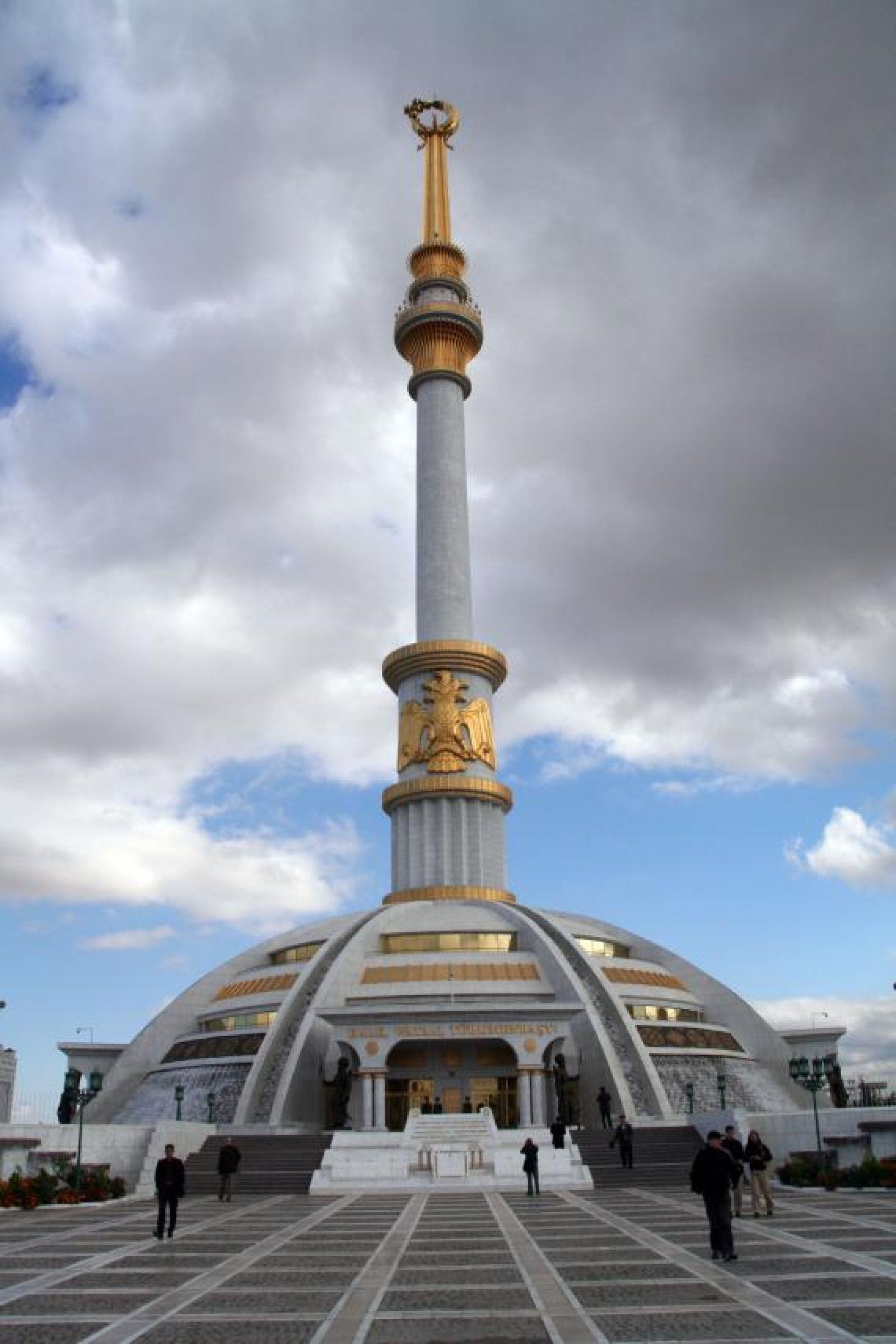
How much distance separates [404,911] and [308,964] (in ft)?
20.1

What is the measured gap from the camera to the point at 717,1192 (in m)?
15.8

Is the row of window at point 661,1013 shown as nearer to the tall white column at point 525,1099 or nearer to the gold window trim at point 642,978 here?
the gold window trim at point 642,978

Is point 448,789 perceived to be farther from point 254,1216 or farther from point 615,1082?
point 254,1216

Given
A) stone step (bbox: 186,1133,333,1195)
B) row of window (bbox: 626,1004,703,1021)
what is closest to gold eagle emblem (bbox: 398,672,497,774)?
row of window (bbox: 626,1004,703,1021)

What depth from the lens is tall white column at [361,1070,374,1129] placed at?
41.0 m

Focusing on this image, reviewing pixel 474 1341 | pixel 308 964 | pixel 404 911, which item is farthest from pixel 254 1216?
pixel 404 911

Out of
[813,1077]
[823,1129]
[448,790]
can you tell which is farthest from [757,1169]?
[448,790]

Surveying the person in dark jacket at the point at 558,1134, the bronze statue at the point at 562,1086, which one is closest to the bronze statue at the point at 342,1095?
the bronze statue at the point at 562,1086

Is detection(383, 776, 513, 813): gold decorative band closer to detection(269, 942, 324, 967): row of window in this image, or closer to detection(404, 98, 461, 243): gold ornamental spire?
A: detection(269, 942, 324, 967): row of window

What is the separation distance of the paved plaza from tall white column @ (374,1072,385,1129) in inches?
672

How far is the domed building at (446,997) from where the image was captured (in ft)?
137

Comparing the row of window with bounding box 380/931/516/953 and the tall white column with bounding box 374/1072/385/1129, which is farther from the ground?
the row of window with bounding box 380/931/516/953

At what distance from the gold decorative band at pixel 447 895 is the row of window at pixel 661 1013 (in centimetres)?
984

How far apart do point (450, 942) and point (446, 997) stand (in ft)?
15.9
